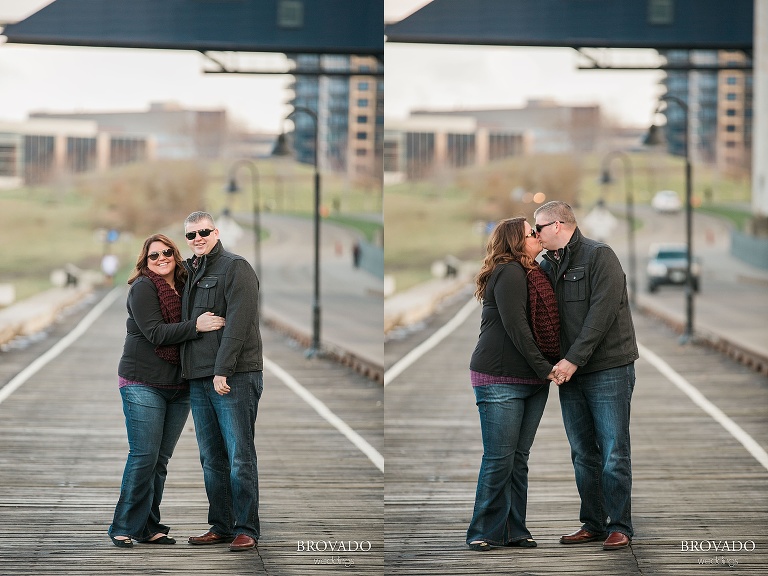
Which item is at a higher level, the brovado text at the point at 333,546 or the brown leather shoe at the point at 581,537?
the brown leather shoe at the point at 581,537

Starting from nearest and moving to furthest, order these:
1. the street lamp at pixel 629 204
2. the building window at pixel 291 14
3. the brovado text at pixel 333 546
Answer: the brovado text at pixel 333 546 < the building window at pixel 291 14 < the street lamp at pixel 629 204

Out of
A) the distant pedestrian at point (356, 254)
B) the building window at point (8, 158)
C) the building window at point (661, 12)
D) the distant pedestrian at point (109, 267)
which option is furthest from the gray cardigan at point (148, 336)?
the distant pedestrian at point (356, 254)

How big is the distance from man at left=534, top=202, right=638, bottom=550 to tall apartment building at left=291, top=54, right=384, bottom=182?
7.67 metres

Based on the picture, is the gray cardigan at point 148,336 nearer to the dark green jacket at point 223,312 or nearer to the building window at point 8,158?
the dark green jacket at point 223,312

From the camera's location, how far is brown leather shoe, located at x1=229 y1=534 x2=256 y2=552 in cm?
396

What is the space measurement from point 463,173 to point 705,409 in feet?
75.8

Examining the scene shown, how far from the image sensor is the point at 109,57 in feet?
28.3

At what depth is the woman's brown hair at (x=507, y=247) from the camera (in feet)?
12.7

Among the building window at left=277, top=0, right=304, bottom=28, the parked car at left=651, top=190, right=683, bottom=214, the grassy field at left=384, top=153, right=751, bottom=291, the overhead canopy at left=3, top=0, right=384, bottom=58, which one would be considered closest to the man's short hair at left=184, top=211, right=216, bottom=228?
the overhead canopy at left=3, top=0, right=384, bottom=58

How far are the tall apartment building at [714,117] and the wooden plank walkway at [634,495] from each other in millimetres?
4045

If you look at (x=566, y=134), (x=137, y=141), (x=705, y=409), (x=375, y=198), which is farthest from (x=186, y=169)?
(x=566, y=134)

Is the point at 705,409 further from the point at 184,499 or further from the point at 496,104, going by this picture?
the point at 496,104

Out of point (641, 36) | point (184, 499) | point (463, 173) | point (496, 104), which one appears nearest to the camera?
point (184, 499)

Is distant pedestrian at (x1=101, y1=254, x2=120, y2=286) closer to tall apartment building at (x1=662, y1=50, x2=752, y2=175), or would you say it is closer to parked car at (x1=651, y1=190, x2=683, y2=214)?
tall apartment building at (x1=662, y1=50, x2=752, y2=175)
